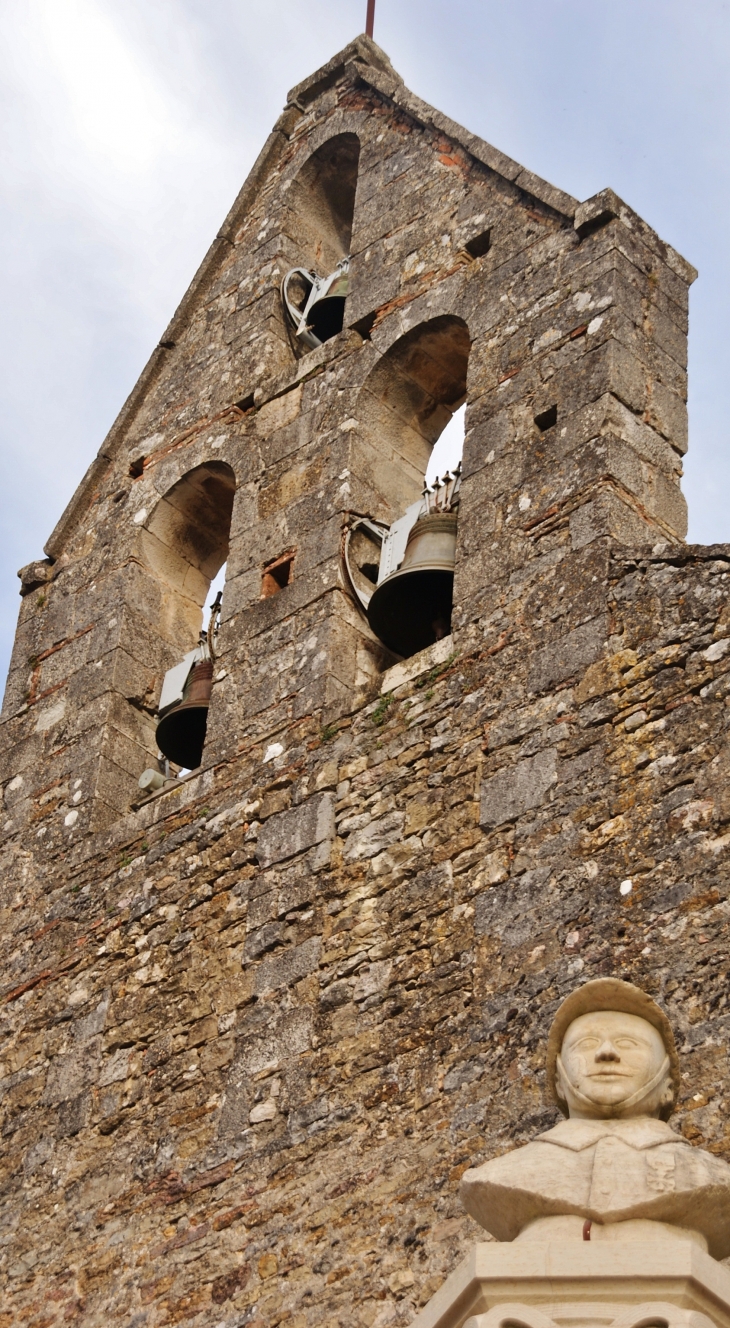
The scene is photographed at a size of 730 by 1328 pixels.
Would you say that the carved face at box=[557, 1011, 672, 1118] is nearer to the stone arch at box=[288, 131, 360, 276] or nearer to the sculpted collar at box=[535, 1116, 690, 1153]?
the sculpted collar at box=[535, 1116, 690, 1153]

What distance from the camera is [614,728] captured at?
7.38 metres

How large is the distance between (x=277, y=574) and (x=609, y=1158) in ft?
17.9

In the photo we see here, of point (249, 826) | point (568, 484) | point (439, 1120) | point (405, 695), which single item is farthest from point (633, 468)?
point (439, 1120)

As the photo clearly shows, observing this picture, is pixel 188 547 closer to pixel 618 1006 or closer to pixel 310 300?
pixel 310 300

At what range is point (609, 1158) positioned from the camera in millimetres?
4555

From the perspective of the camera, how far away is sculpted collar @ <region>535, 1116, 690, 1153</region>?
4641mm

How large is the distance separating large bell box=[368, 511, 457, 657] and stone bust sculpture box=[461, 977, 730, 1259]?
13.2 feet

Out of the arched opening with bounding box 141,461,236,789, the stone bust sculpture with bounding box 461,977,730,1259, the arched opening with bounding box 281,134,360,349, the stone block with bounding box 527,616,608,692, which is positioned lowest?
the stone bust sculpture with bounding box 461,977,730,1259

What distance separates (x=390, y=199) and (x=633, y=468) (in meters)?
3.05

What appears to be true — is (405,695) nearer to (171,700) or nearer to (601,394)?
(601,394)

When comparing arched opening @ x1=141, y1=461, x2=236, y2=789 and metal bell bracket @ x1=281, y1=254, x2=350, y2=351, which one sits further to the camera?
metal bell bracket @ x1=281, y1=254, x2=350, y2=351

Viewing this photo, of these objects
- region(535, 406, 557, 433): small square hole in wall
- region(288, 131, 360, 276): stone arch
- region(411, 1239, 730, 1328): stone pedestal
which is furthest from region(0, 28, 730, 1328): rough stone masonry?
region(411, 1239, 730, 1328): stone pedestal

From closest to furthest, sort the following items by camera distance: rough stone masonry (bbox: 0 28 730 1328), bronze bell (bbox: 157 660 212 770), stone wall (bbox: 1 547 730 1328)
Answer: stone wall (bbox: 1 547 730 1328)
rough stone masonry (bbox: 0 28 730 1328)
bronze bell (bbox: 157 660 212 770)

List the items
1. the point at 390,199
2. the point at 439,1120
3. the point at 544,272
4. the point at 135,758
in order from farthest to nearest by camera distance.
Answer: the point at 390,199
the point at 135,758
the point at 544,272
the point at 439,1120
